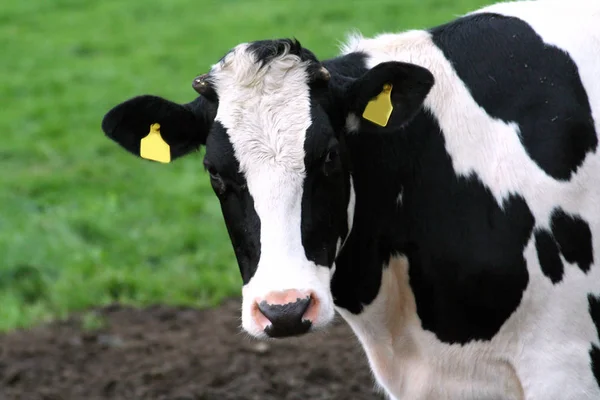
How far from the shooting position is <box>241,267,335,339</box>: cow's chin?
13.3 ft

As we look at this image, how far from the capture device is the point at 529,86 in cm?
471

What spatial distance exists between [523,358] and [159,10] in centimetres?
1231

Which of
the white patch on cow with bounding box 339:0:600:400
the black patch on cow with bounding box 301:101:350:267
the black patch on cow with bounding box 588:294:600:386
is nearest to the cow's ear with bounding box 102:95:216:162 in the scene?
the black patch on cow with bounding box 301:101:350:267

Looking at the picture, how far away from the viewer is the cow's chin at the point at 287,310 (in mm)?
4059

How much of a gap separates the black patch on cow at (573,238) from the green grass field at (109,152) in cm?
404

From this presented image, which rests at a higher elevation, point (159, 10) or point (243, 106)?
point (243, 106)

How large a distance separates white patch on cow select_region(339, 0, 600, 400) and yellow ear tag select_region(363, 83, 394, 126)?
28 centimetres

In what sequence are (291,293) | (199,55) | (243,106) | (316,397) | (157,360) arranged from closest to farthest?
(291,293)
(243,106)
(316,397)
(157,360)
(199,55)

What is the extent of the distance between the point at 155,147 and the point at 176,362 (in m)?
2.60

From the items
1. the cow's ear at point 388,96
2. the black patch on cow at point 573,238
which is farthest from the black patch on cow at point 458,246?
the cow's ear at point 388,96

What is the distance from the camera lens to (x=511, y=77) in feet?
15.5

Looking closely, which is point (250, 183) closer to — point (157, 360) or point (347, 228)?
point (347, 228)

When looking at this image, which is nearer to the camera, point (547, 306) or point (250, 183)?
point (250, 183)

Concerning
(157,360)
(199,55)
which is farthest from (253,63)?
(199,55)
